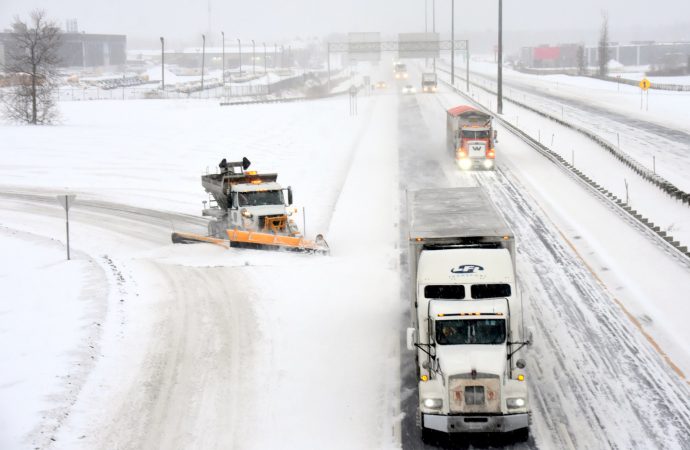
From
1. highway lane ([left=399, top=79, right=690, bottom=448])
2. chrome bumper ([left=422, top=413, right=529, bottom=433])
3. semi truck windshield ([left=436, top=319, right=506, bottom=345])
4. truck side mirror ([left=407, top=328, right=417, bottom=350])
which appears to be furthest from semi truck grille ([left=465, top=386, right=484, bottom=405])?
truck side mirror ([left=407, top=328, right=417, bottom=350])

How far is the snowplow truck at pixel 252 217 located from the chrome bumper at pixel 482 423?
45.9ft

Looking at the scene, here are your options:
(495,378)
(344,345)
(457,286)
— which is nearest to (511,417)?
(495,378)

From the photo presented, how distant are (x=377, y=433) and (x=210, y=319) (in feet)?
24.0

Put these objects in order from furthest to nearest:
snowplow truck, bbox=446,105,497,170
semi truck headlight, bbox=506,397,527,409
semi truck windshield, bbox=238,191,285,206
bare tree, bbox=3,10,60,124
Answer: bare tree, bbox=3,10,60,124 → snowplow truck, bbox=446,105,497,170 → semi truck windshield, bbox=238,191,285,206 → semi truck headlight, bbox=506,397,527,409

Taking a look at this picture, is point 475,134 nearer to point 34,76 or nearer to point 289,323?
point 289,323

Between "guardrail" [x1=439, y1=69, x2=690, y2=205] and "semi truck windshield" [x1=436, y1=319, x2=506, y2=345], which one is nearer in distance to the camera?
"semi truck windshield" [x1=436, y1=319, x2=506, y2=345]

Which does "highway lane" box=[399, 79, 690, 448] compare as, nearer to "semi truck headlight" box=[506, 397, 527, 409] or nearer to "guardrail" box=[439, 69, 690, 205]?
"semi truck headlight" box=[506, 397, 527, 409]

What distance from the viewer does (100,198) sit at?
4000 cm

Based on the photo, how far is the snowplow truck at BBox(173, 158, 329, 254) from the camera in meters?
27.3

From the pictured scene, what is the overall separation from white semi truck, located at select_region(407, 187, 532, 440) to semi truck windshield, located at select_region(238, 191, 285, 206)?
41.7ft

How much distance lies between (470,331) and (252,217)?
1529cm

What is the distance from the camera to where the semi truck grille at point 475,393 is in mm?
13547

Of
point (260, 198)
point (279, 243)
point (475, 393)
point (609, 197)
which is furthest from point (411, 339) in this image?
point (609, 197)

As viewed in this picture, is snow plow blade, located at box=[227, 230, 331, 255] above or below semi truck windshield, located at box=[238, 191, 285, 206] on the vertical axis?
below
